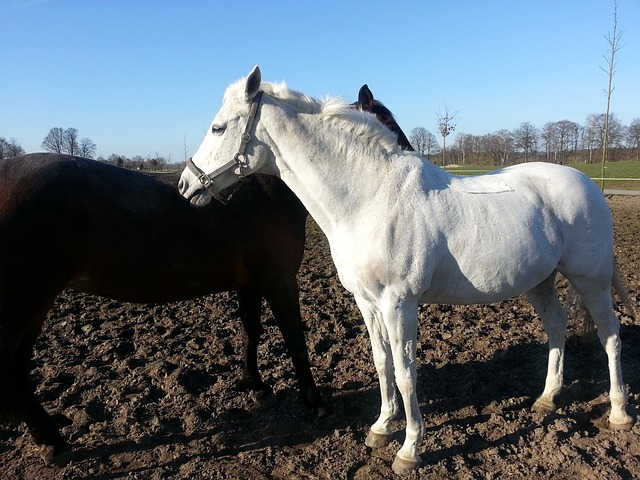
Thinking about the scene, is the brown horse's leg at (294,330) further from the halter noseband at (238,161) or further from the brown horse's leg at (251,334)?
the halter noseband at (238,161)

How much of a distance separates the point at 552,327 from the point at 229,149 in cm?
291

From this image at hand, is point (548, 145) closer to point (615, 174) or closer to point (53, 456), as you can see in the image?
point (615, 174)

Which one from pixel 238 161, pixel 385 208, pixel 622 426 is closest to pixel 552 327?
pixel 622 426

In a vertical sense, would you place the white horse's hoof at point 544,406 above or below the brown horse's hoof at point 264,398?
A: below

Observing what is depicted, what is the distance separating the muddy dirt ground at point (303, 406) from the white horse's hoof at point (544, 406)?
0.26 feet

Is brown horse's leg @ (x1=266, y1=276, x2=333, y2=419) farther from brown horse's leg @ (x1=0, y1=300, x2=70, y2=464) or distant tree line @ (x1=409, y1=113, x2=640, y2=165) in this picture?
distant tree line @ (x1=409, y1=113, x2=640, y2=165)

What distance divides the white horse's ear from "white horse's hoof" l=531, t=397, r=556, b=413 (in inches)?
123

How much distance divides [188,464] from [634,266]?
749cm

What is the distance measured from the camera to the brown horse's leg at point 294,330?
11.4ft

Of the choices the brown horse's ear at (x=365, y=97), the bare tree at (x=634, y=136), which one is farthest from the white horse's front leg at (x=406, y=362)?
the bare tree at (x=634, y=136)

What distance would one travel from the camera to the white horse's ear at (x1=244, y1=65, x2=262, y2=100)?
2682 millimetres

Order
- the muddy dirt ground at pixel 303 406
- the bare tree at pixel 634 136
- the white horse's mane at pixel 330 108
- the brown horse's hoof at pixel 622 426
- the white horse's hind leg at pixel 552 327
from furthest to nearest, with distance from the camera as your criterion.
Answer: the bare tree at pixel 634 136 → the white horse's hind leg at pixel 552 327 → the brown horse's hoof at pixel 622 426 → the muddy dirt ground at pixel 303 406 → the white horse's mane at pixel 330 108

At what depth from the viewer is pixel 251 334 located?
400 centimetres

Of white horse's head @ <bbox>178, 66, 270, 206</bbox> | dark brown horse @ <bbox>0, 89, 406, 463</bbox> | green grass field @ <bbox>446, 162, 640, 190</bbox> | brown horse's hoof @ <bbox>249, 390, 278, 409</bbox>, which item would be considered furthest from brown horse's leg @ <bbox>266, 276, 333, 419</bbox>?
green grass field @ <bbox>446, 162, 640, 190</bbox>
